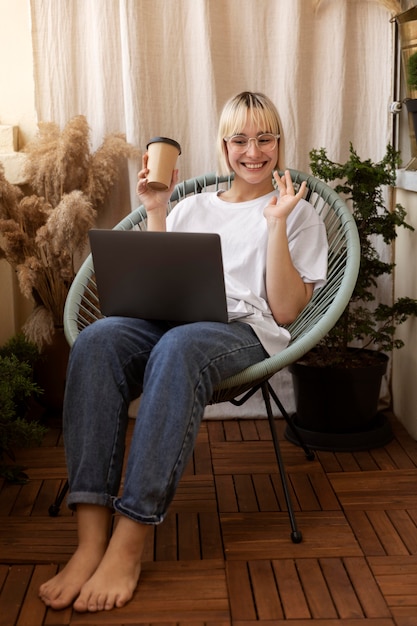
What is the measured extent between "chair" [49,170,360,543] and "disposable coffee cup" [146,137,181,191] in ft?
1.40

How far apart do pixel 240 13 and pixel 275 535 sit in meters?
1.71

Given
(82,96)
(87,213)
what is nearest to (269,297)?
(87,213)

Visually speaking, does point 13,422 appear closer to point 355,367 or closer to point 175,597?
point 175,597

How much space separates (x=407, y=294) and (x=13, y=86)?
5.06 feet

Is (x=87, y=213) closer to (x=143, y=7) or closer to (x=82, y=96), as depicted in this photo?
(x=82, y=96)

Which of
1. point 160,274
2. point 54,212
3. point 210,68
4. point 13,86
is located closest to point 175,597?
point 160,274

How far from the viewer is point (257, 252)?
2.18 meters

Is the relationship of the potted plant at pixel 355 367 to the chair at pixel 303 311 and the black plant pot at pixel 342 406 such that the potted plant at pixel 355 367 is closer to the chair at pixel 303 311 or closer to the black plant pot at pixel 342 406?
the black plant pot at pixel 342 406

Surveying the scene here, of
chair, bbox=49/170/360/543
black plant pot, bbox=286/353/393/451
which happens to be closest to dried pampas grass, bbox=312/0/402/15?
chair, bbox=49/170/360/543

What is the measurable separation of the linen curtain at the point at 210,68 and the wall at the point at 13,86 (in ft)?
0.57

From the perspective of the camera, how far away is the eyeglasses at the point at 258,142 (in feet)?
7.30

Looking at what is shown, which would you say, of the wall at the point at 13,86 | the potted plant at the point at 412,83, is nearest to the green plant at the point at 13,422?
the wall at the point at 13,86

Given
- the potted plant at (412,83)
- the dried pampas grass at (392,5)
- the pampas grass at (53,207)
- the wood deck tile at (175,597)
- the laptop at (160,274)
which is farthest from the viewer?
the dried pampas grass at (392,5)

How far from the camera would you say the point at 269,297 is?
213 centimetres
